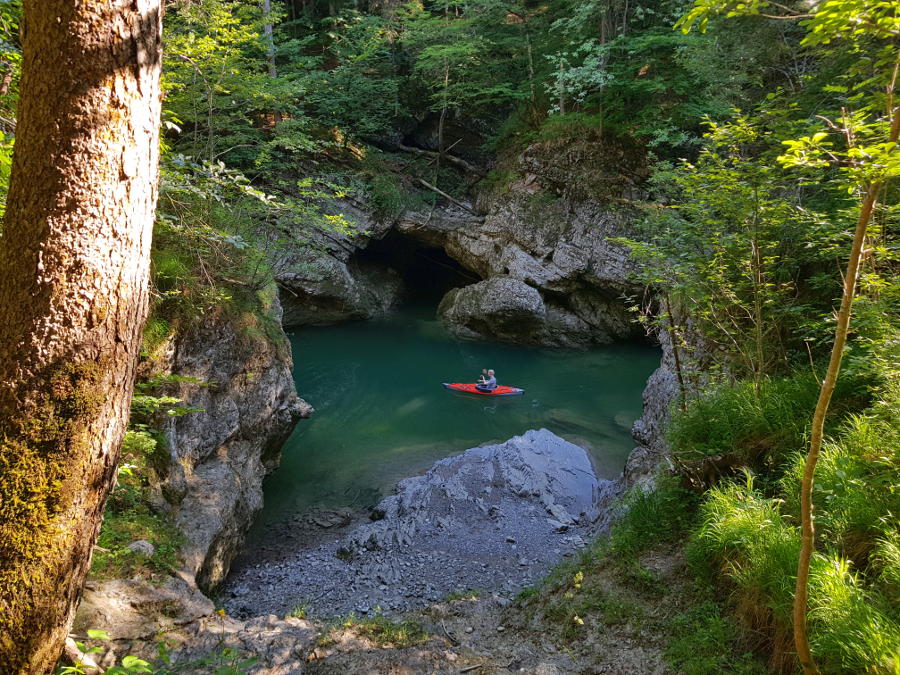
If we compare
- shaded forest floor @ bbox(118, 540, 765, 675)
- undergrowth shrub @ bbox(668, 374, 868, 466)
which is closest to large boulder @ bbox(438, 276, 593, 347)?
undergrowth shrub @ bbox(668, 374, 868, 466)

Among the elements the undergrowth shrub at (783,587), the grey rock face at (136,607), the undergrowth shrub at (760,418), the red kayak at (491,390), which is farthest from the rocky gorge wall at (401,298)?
the red kayak at (491,390)

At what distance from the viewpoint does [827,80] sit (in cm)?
594

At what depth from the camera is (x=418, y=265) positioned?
2317 centimetres

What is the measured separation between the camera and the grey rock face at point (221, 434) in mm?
5174

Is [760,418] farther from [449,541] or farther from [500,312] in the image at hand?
[500,312]

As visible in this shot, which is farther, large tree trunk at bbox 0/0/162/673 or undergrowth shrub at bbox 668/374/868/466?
undergrowth shrub at bbox 668/374/868/466

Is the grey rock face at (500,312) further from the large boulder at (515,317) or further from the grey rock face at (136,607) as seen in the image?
the grey rock face at (136,607)

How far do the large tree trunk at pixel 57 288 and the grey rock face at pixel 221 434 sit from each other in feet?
9.51

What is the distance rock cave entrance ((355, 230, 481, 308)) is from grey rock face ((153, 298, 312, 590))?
13.5 metres

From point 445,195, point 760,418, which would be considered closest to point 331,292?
point 445,195

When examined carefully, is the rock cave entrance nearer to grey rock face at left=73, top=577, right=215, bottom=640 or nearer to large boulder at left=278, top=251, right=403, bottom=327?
large boulder at left=278, top=251, right=403, bottom=327

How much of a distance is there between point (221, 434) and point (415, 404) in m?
6.98

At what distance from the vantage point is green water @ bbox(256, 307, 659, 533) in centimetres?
913

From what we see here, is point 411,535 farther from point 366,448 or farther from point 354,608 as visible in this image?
point 366,448
